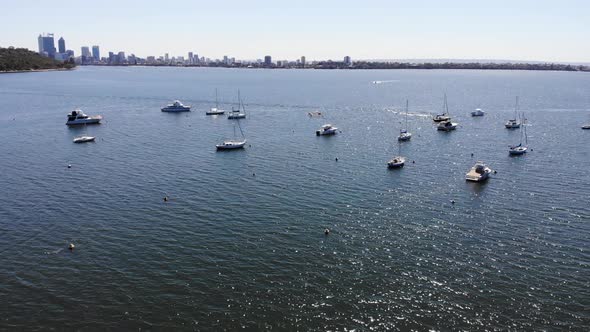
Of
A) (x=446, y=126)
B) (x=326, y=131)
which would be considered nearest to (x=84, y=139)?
(x=326, y=131)

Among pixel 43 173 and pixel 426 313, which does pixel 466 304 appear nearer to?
pixel 426 313

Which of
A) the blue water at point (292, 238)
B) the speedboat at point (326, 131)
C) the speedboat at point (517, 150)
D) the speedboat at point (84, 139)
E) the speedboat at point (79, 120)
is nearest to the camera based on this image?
the blue water at point (292, 238)

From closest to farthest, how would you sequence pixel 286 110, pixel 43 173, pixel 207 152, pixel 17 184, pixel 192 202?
pixel 192 202 < pixel 17 184 < pixel 43 173 < pixel 207 152 < pixel 286 110

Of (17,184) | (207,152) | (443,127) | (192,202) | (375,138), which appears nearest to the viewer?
(192,202)

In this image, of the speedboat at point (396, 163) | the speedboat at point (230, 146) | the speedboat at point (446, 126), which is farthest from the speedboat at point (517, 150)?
the speedboat at point (230, 146)

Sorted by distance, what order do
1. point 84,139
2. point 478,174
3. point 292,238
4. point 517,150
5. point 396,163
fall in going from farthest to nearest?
1. point 84,139
2. point 517,150
3. point 396,163
4. point 478,174
5. point 292,238

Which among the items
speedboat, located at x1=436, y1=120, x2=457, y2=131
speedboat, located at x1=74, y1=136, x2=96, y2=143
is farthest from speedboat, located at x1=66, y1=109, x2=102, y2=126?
speedboat, located at x1=436, y1=120, x2=457, y2=131

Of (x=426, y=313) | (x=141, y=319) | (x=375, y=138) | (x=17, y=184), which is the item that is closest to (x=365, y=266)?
(x=426, y=313)

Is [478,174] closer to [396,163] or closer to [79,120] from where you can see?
[396,163]

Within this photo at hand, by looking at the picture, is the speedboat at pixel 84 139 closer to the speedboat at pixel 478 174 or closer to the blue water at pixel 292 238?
the blue water at pixel 292 238
